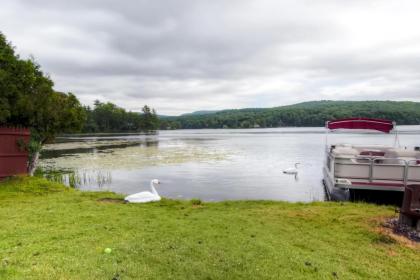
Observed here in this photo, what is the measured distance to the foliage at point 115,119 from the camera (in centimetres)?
12647

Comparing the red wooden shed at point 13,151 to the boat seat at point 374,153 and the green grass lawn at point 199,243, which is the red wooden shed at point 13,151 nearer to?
the green grass lawn at point 199,243

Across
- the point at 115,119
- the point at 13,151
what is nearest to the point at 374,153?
the point at 13,151

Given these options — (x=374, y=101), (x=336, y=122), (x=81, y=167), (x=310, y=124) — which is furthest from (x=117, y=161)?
(x=374, y=101)

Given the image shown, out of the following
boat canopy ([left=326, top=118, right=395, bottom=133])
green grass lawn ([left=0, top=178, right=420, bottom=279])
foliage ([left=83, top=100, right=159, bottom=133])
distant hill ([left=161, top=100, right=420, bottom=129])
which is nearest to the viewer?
green grass lawn ([left=0, top=178, right=420, bottom=279])

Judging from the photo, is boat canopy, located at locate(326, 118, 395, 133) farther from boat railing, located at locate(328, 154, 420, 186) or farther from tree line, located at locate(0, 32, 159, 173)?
tree line, located at locate(0, 32, 159, 173)

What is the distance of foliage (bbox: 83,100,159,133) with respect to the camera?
12647 centimetres

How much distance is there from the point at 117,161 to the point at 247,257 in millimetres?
24693

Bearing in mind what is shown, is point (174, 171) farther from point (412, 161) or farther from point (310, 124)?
point (310, 124)

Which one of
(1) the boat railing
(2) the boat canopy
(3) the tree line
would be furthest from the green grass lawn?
(2) the boat canopy

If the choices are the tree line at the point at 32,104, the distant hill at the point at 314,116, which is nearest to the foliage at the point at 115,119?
the distant hill at the point at 314,116

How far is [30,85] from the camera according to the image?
15109mm

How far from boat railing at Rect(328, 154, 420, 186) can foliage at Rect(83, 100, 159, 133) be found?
375ft

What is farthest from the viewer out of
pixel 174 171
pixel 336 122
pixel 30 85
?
pixel 174 171

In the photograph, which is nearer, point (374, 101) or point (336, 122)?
point (336, 122)
